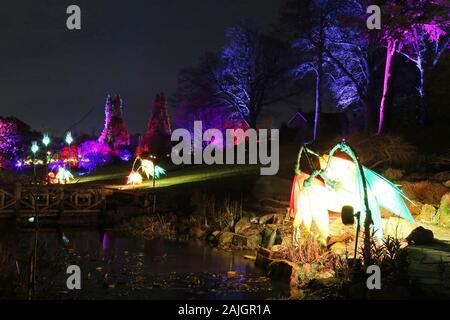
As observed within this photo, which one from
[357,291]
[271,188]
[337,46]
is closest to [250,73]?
[337,46]

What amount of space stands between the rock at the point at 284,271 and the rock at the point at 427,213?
5.43m

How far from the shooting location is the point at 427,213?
14.9 meters

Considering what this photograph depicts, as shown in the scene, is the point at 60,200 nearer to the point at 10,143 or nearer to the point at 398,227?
the point at 398,227

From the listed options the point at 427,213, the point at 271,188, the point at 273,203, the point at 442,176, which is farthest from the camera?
the point at 271,188

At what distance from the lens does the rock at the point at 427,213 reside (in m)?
14.8

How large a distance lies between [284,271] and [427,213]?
5847 mm

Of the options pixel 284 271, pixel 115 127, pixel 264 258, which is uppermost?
pixel 115 127

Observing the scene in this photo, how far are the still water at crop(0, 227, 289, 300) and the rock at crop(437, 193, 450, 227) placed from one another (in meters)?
5.35

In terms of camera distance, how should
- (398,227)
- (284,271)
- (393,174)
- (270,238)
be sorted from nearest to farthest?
(284,271) < (398,227) < (270,238) < (393,174)

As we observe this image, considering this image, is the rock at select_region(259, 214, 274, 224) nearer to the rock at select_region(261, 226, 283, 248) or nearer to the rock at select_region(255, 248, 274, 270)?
the rock at select_region(261, 226, 283, 248)

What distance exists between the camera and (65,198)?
2069 centimetres
